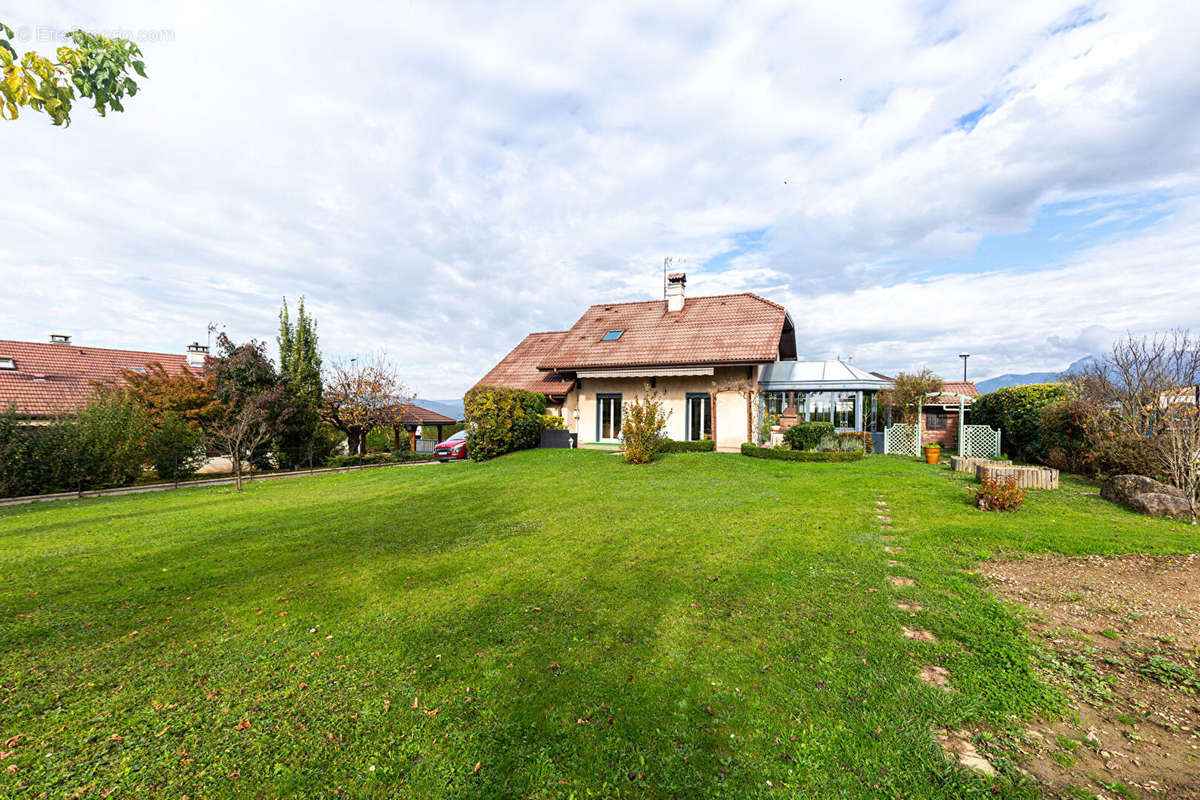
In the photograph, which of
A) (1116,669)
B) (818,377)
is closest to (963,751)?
(1116,669)

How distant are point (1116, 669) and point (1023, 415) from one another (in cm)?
1408

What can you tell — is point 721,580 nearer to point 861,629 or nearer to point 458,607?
point 861,629

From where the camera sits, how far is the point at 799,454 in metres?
15.7

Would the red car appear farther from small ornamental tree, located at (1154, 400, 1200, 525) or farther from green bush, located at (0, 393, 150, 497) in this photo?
small ornamental tree, located at (1154, 400, 1200, 525)

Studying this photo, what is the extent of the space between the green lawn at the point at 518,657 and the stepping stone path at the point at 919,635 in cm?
15

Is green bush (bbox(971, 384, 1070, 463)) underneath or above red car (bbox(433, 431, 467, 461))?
Answer: above

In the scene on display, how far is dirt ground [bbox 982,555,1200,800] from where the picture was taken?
2.65 m

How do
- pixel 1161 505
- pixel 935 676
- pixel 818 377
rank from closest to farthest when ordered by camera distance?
1. pixel 935 676
2. pixel 1161 505
3. pixel 818 377

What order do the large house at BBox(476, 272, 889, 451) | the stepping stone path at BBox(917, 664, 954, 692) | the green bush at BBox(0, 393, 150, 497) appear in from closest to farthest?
the stepping stone path at BBox(917, 664, 954, 692), the green bush at BBox(0, 393, 150, 497), the large house at BBox(476, 272, 889, 451)

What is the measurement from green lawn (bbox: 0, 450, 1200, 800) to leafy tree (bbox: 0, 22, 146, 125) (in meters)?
3.79

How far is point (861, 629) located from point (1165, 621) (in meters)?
2.79

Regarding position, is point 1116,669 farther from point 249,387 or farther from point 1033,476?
point 249,387

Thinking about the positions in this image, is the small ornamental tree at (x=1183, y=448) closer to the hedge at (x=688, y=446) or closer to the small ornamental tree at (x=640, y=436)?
the small ornamental tree at (x=640, y=436)

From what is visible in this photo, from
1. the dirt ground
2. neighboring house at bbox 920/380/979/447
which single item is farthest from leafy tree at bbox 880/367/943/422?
the dirt ground
